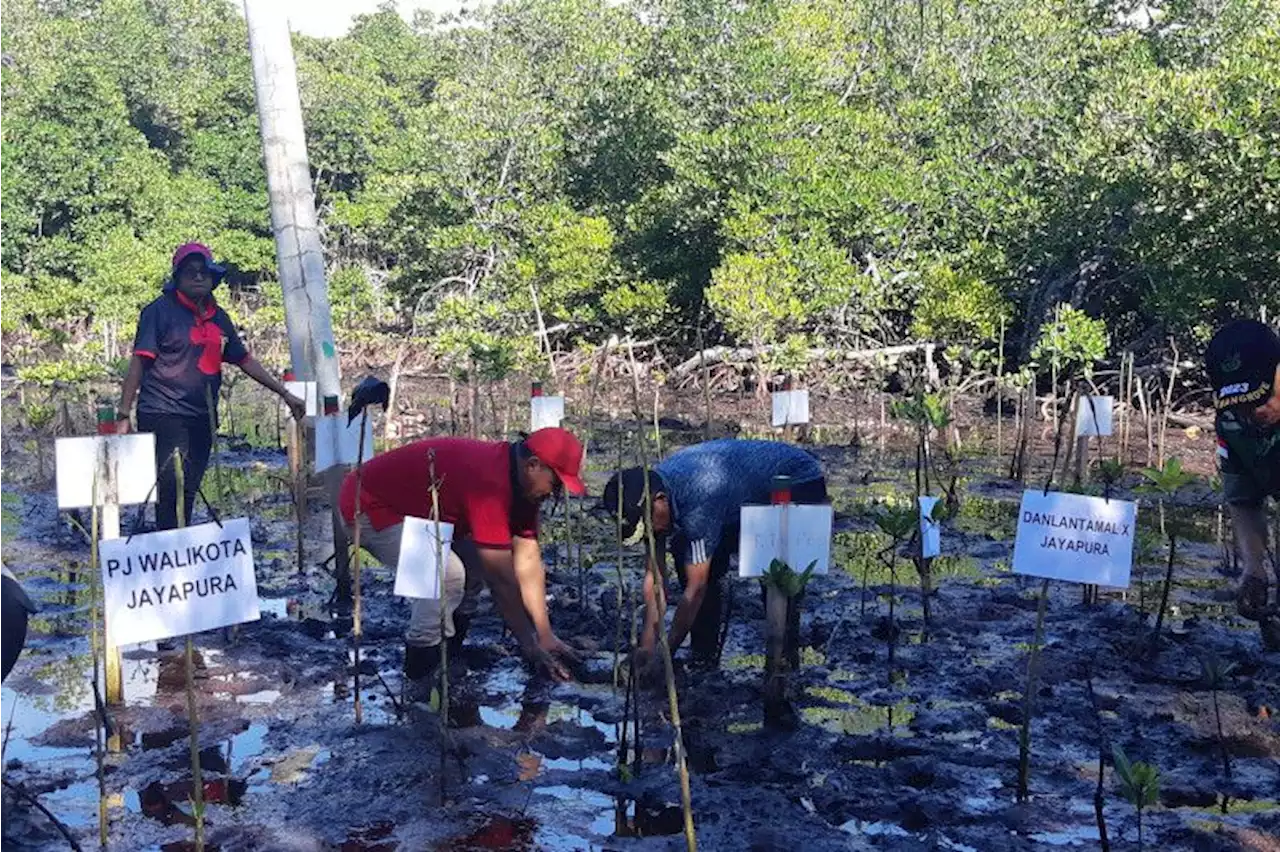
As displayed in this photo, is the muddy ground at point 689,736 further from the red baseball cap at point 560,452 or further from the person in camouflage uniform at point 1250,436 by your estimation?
the red baseball cap at point 560,452

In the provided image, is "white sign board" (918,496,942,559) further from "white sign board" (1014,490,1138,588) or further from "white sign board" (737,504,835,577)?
"white sign board" (1014,490,1138,588)

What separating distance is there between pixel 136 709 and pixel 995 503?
7208 mm

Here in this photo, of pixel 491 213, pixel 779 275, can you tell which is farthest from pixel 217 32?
pixel 779 275

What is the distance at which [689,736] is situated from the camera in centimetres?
502

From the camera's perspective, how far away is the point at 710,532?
5.43m

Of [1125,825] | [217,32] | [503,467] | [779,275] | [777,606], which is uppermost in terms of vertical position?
[217,32]

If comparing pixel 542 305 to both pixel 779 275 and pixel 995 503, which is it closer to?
pixel 779 275

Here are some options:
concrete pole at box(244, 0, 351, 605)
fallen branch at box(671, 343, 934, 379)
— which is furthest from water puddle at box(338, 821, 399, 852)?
fallen branch at box(671, 343, 934, 379)

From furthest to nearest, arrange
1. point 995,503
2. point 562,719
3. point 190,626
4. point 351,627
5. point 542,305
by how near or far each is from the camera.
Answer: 1. point 542,305
2. point 995,503
3. point 351,627
4. point 562,719
5. point 190,626

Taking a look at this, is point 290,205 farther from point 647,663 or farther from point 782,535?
point 782,535

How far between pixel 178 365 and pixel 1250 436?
4955 millimetres

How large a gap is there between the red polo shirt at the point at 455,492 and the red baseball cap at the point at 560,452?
27 cm

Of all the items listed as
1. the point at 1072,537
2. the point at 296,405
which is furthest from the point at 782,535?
the point at 296,405

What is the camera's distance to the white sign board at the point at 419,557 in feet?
16.0
